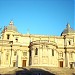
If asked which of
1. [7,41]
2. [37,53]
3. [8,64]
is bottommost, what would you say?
[8,64]

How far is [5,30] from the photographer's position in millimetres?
61656

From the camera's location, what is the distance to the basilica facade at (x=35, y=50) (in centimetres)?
5276

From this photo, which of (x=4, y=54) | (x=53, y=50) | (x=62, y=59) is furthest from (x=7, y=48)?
(x=62, y=59)

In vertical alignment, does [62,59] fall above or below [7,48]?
below

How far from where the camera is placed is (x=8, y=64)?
55.4m

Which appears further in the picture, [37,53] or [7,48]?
[7,48]

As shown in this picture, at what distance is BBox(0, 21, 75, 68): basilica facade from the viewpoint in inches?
2077

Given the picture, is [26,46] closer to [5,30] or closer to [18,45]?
[18,45]

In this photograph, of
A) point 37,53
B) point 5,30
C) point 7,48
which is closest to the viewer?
point 37,53

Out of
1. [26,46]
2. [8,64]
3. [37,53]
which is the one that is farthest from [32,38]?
[8,64]

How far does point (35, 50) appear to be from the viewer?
53.7m

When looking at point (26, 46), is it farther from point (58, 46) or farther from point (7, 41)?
point (58, 46)

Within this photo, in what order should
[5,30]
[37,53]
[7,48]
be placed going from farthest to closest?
[5,30] → [7,48] → [37,53]

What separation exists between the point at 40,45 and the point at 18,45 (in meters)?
7.78
